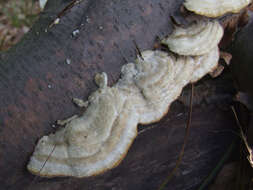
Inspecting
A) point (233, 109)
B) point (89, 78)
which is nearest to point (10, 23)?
point (89, 78)

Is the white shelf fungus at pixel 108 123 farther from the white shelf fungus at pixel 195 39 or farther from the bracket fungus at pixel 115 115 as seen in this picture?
the white shelf fungus at pixel 195 39

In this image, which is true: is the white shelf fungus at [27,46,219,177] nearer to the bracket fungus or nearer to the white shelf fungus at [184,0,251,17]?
the bracket fungus

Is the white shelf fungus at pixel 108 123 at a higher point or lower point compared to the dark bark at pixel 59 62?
lower

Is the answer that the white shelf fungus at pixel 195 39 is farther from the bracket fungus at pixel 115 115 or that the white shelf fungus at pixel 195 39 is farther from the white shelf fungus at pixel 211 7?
the white shelf fungus at pixel 211 7

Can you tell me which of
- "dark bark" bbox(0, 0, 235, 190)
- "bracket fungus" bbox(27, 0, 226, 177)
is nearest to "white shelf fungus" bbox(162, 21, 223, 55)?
"bracket fungus" bbox(27, 0, 226, 177)

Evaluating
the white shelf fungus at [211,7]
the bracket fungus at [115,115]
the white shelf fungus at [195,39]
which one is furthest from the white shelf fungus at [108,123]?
the white shelf fungus at [211,7]

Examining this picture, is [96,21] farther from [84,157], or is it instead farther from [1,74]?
[84,157]
